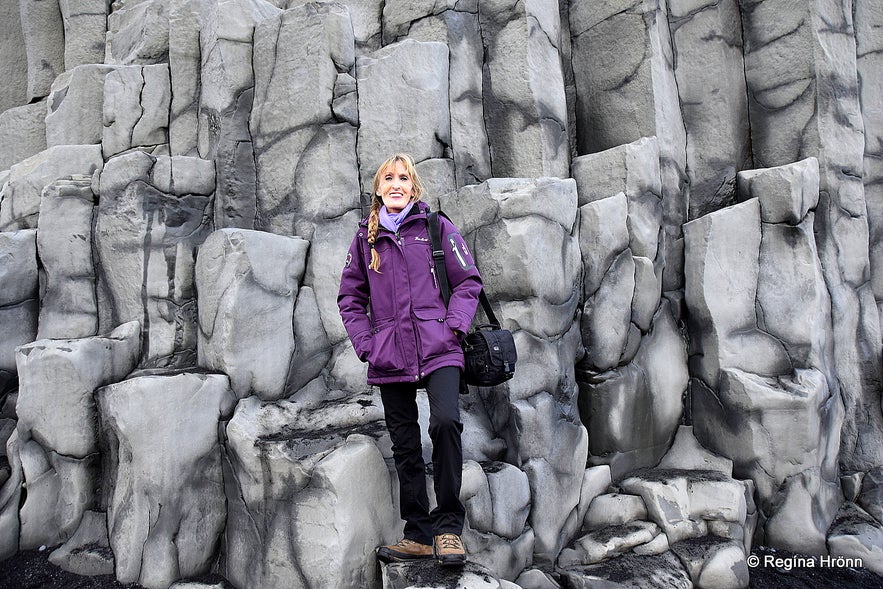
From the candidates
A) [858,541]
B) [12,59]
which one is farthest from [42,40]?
[858,541]

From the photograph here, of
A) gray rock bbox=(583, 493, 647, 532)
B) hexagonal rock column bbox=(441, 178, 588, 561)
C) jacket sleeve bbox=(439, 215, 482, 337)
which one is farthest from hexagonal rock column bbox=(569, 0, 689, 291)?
jacket sleeve bbox=(439, 215, 482, 337)

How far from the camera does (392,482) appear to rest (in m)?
3.06

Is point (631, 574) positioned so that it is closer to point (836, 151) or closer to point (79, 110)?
point (836, 151)

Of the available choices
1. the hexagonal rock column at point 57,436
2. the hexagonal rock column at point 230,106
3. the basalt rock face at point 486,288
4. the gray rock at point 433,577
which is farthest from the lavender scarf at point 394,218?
the hexagonal rock column at point 57,436

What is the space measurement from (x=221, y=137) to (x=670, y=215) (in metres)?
3.42

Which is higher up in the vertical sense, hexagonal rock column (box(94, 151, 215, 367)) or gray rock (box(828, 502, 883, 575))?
hexagonal rock column (box(94, 151, 215, 367))

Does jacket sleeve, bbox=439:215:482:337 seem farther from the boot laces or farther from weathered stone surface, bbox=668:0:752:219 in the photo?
weathered stone surface, bbox=668:0:752:219

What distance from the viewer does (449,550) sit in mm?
2506

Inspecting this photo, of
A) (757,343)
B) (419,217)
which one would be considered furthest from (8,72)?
(757,343)

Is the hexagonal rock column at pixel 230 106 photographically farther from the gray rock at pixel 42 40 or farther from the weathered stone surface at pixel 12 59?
the weathered stone surface at pixel 12 59

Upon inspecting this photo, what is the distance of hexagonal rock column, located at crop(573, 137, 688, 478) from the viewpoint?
407cm

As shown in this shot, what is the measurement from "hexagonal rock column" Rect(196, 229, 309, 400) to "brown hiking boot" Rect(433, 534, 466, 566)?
4.81 feet

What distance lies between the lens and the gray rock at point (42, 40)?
7.01 metres

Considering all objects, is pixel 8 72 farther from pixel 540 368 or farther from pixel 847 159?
pixel 847 159
